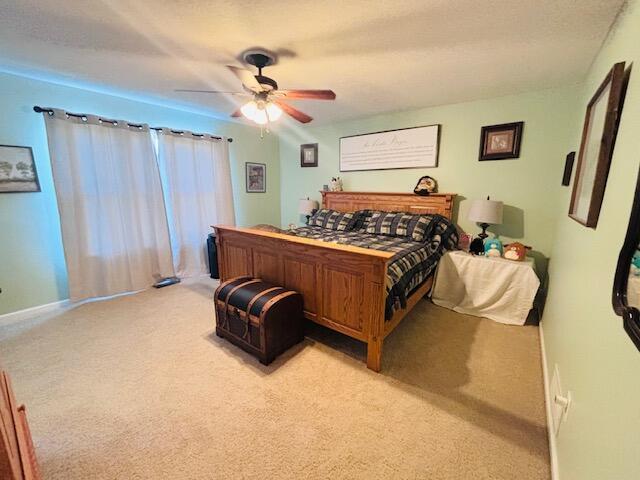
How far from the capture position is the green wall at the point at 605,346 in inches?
27.4

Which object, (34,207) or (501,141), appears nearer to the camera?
(34,207)

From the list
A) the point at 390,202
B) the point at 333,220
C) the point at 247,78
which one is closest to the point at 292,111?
the point at 247,78

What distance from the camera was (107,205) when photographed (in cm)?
299

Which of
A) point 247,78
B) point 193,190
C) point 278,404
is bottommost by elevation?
point 278,404

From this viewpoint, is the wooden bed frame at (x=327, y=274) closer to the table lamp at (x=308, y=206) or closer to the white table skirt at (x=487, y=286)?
the white table skirt at (x=487, y=286)

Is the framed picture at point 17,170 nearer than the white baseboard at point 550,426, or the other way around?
the white baseboard at point 550,426

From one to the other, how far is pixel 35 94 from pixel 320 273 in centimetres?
322

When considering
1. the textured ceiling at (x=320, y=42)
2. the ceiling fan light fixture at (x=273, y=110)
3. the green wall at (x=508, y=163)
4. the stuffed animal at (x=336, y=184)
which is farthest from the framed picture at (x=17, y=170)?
the green wall at (x=508, y=163)

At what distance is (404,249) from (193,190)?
2963mm

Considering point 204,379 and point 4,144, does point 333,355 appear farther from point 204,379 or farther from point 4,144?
point 4,144

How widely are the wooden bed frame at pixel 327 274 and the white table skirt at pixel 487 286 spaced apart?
23cm

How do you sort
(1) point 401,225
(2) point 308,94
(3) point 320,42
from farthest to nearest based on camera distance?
1. (1) point 401,225
2. (2) point 308,94
3. (3) point 320,42

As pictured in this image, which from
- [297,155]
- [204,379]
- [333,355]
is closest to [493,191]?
[333,355]

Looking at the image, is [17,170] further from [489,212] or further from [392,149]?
[489,212]
